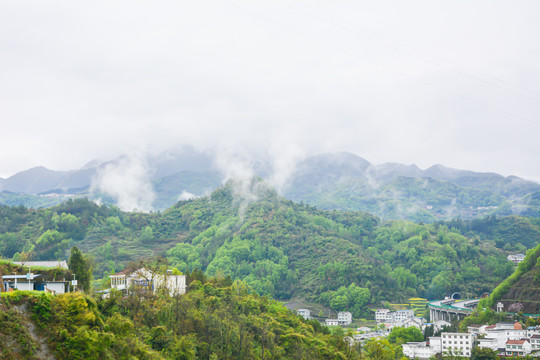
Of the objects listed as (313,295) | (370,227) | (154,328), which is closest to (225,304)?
(154,328)

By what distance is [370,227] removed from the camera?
132 meters

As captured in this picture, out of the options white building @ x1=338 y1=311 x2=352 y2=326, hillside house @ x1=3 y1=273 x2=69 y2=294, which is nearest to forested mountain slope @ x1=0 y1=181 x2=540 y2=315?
white building @ x1=338 y1=311 x2=352 y2=326

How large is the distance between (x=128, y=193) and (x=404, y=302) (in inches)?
4200

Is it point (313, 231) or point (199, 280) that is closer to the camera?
point (199, 280)

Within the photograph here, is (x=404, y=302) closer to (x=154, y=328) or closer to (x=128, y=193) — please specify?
(x=154, y=328)

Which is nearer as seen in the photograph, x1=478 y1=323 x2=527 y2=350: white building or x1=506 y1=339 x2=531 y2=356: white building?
x1=506 y1=339 x2=531 y2=356: white building

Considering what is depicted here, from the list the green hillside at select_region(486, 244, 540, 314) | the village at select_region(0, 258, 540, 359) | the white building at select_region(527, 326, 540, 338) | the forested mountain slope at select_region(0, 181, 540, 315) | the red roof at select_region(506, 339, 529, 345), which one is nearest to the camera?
the village at select_region(0, 258, 540, 359)

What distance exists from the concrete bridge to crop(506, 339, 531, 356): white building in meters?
21.3

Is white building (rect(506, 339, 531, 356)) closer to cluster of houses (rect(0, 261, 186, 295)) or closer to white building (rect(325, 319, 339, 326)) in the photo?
white building (rect(325, 319, 339, 326))

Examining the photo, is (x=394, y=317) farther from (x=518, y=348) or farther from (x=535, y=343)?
(x=535, y=343)

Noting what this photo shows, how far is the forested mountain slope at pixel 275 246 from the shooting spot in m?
90.2

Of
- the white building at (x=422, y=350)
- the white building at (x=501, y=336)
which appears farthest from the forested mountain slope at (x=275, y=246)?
the white building at (x=501, y=336)

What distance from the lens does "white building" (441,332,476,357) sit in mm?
53781

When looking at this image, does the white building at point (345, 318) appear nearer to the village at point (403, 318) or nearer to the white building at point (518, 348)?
the village at point (403, 318)
